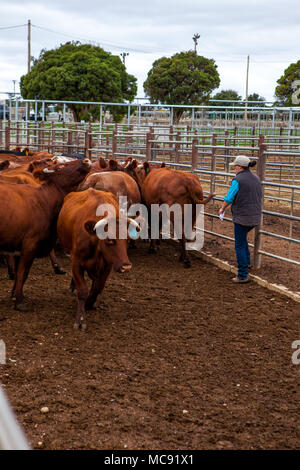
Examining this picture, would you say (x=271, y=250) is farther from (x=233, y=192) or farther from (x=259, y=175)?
(x=233, y=192)

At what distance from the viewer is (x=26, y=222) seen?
5836 mm

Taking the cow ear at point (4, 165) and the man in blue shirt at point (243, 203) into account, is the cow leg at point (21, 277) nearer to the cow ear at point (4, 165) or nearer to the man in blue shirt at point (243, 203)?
the man in blue shirt at point (243, 203)

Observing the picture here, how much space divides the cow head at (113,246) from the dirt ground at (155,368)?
0.74m

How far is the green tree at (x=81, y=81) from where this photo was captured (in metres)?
38.5

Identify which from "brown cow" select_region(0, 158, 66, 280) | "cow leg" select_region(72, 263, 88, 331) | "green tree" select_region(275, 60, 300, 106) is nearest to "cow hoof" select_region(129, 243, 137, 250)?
"brown cow" select_region(0, 158, 66, 280)

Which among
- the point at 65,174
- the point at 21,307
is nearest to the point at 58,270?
the point at 65,174

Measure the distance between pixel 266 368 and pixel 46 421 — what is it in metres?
1.98

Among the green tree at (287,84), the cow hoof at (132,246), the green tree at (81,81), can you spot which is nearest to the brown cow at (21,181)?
the cow hoof at (132,246)

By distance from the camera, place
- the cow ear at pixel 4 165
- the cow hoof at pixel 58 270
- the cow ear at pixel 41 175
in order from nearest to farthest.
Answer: the cow ear at pixel 41 175 → the cow hoof at pixel 58 270 → the cow ear at pixel 4 165

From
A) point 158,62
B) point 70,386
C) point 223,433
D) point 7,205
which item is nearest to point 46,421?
point 70,386

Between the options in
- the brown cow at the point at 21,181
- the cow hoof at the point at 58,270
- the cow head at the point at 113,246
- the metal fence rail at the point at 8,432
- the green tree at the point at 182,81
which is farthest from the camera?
the green tree at the point at 182,81

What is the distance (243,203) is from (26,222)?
10.1ft

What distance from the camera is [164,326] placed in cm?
564

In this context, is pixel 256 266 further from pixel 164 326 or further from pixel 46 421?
pixel 46 421
